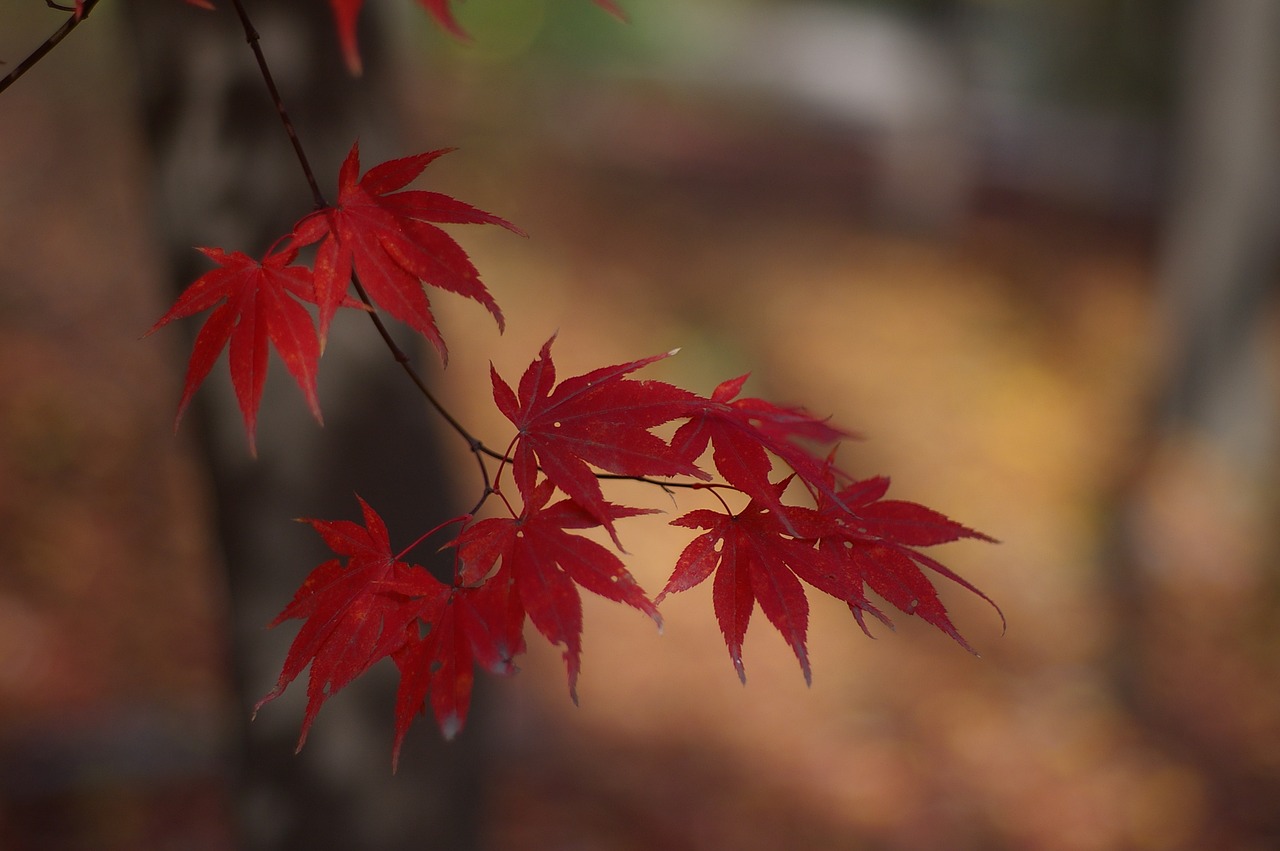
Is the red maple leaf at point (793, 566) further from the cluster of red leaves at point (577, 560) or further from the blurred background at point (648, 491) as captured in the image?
the blurred background at point (648, 491)

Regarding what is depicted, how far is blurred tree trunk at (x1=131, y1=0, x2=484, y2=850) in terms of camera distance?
80.7 inches

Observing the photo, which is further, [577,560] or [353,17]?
[577,560]

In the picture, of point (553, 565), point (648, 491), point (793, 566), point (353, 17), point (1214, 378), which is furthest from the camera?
point (1214, 378)

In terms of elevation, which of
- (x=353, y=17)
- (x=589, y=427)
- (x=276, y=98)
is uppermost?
(x=353, y=17)

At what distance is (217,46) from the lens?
1.99 meters

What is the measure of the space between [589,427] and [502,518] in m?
0.13

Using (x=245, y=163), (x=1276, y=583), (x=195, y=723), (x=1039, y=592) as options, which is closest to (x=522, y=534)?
(x=245, y=163)

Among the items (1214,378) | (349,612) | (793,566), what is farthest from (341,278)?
(1214,378)

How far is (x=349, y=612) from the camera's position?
1066mm

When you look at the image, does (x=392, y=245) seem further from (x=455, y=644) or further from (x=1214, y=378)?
(x=1214, y=378)

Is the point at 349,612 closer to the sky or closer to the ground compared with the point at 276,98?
closer to the ground

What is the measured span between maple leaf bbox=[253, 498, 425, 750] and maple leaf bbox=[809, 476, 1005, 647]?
47 cm

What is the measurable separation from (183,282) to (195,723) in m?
1.93

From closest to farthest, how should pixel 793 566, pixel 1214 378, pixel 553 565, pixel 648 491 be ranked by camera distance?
pixel 553 565, pixel 793 566, pixel 648 491, pixel 1214 378
